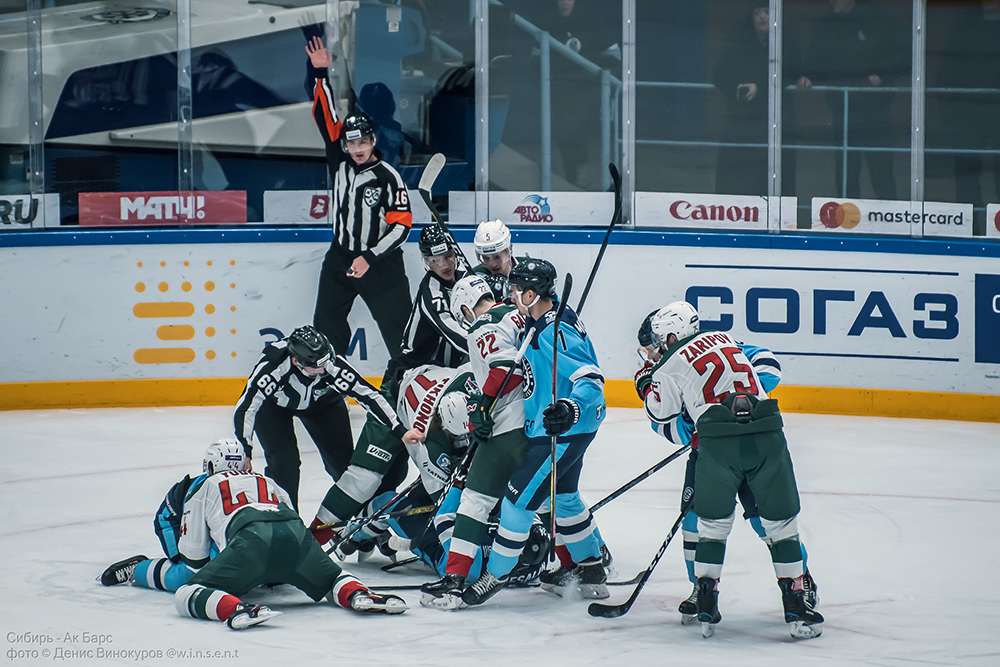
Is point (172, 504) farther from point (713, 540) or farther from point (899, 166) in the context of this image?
point (899, 166)

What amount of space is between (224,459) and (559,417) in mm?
1136

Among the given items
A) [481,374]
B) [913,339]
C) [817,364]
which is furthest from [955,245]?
[481,374]

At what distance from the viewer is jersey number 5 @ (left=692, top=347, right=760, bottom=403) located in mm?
3740

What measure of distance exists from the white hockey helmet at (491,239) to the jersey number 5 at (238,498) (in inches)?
58.4

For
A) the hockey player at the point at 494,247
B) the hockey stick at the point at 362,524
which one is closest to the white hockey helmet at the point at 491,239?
the hockey player at the point at 494,247

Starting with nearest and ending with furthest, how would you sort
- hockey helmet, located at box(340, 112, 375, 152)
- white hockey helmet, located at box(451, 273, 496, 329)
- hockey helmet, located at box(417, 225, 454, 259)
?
1. white hockey helmet, located at box(451, 273, 496, 329)
2. hockey helmet, located at box(417, 225, 454, 259)
3. hockey helmet, located at box(340, 112, 375, 152)

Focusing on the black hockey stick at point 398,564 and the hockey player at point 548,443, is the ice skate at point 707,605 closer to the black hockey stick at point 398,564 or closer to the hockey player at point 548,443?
the hockey player at point 548,443

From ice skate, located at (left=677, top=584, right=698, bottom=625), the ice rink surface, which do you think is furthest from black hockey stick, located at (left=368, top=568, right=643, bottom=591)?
ice skate, located at (left=677, top=584, right=698, bottom=625)

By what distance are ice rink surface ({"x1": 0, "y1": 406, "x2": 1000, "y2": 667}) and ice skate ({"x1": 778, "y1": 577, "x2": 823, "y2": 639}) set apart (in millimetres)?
37

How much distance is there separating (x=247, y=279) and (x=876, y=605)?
493 centimetres

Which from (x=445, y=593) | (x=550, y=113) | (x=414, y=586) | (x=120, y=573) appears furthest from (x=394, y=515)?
(x=550, y=113)

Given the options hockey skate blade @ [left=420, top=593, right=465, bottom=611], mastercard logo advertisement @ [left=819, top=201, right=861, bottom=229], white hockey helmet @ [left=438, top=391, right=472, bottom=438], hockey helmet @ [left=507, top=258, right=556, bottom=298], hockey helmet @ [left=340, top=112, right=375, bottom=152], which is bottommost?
hockey skate blade @ [left=420, top=593, right=465, bottom=611]

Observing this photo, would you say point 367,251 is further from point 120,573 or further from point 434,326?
point 120,573

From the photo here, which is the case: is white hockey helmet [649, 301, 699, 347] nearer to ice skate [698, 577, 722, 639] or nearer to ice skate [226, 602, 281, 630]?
ice skate [698, 577, 722, 639]
